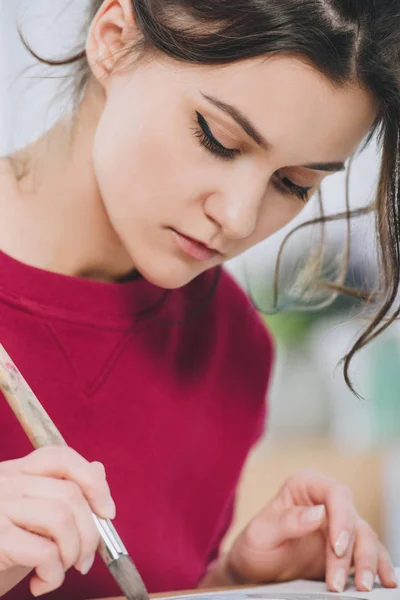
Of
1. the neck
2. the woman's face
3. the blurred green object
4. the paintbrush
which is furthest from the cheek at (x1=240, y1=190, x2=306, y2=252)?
the blurred green object

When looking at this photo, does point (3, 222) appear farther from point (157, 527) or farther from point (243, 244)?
point (157, 527)

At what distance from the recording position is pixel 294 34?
0.58 m

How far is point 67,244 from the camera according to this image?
726 millimetres

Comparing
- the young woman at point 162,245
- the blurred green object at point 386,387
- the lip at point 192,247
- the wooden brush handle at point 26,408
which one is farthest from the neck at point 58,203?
the blurred green object at point 386,387

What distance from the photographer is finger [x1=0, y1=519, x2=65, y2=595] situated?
0.44m

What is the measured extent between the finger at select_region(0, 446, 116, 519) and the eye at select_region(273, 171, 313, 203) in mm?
269

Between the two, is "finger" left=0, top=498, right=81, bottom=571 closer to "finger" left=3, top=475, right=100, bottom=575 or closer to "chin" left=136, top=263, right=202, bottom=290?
"finger" left=3, top=475, right=100, bottom=575

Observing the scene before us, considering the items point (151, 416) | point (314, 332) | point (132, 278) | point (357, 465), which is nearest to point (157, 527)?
point (151, 416)

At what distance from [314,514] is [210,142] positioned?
11.2 inches

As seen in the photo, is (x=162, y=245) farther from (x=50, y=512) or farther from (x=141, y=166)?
(x=50, y=512)

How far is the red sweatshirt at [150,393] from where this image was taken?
0.70m

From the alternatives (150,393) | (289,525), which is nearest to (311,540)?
(289,525)

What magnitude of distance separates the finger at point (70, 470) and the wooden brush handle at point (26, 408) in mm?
13

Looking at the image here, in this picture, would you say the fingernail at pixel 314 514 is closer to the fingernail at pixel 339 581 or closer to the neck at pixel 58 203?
the fingernail at pixel 339 581
